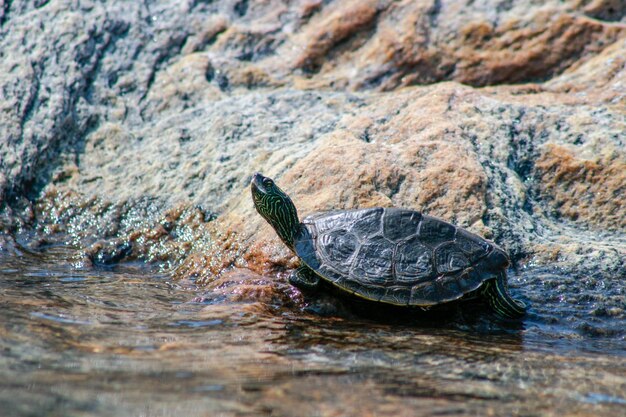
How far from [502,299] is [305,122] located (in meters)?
2.84

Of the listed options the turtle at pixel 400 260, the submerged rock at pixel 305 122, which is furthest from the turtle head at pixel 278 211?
the submerged rock at pixel 305 122

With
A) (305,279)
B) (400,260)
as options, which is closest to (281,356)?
A: (305,279)

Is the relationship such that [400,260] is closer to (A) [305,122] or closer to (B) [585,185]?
(B) [585,185]

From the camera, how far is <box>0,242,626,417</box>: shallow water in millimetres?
2648

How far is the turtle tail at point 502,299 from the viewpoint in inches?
165

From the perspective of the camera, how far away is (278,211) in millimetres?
4562

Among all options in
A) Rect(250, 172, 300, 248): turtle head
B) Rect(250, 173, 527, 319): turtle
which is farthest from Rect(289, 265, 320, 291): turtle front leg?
Rect(250, 172, 300, 248): turtle head

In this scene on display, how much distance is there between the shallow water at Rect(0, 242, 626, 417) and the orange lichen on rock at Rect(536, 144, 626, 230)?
2.61 ft

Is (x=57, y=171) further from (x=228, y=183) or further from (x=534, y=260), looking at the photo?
(x=534, y=260)

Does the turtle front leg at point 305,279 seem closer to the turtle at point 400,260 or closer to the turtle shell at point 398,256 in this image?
the turtle at point 400,260

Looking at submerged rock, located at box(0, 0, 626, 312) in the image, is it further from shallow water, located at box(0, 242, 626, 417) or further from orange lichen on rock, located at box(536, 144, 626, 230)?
shallow water, located at box(0, 242, 626, 417)

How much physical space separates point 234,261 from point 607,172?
2906 mm

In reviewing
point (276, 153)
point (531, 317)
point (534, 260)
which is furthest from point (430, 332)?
point (276, 153)

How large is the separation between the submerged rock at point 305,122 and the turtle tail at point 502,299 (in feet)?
2.02
